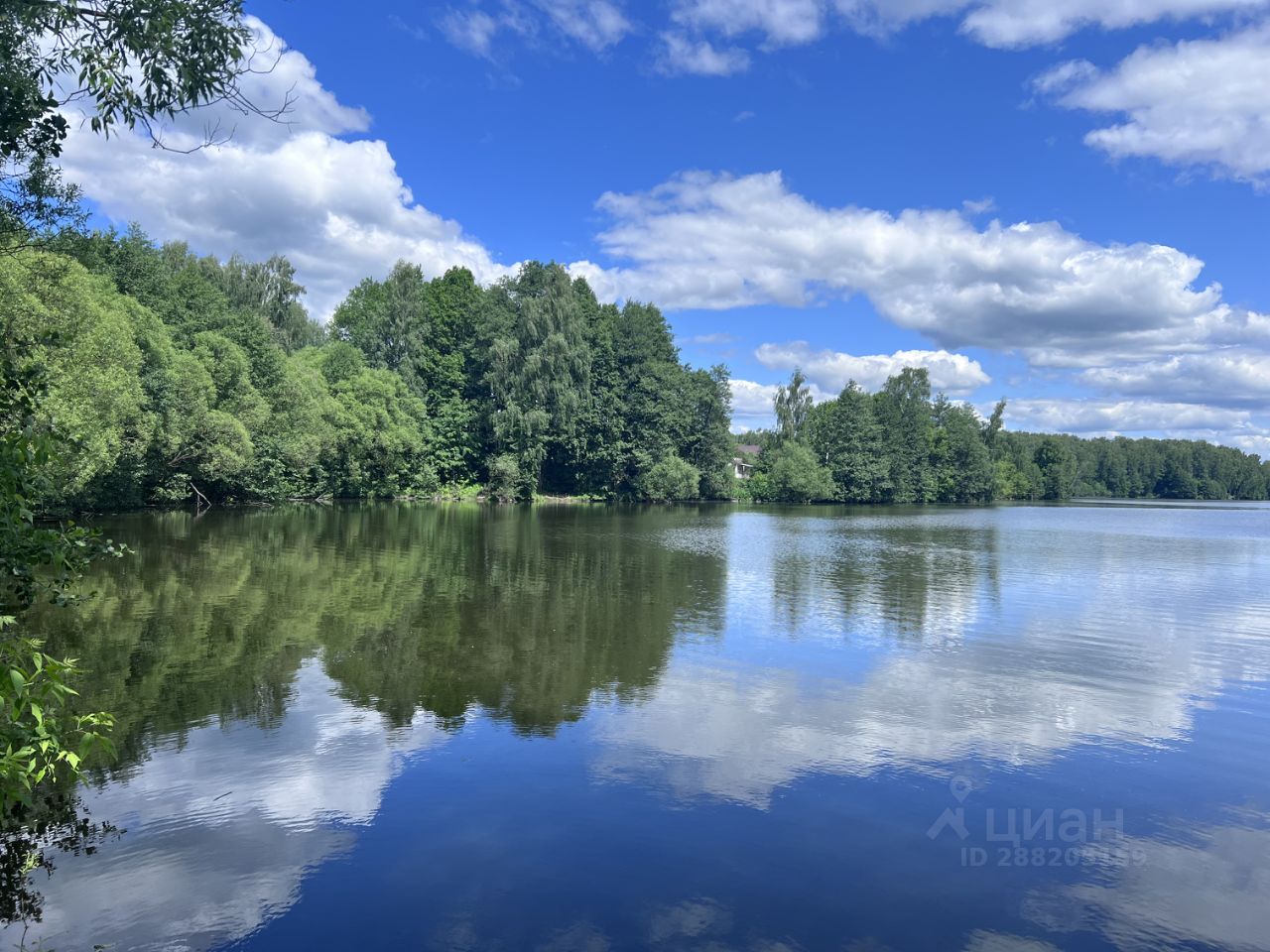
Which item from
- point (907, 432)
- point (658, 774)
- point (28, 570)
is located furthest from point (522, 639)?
point (907, 432)

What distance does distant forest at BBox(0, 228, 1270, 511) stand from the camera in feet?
111

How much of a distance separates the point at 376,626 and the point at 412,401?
5697cm

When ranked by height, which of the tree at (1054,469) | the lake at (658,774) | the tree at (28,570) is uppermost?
the tree at (1054,469)

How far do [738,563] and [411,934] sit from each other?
25.1 metres

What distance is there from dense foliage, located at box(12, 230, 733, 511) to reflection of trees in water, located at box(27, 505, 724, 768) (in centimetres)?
936

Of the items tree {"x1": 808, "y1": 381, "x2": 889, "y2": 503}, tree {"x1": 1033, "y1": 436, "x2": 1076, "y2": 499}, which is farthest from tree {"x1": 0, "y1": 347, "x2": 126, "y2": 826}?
tree {"x1": 1033, "y1": 436, "x2": 1076, "y2": 499}

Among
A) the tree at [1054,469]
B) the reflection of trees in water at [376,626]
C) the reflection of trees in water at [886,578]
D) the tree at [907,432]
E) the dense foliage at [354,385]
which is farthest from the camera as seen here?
the tree at [1054,469]

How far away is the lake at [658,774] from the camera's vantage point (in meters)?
6.21

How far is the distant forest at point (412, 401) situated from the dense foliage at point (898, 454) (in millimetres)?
364

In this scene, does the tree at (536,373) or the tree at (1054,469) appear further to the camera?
the tree at (1054,469)

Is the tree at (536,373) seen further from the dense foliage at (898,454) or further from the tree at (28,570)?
the tree at (28,570)

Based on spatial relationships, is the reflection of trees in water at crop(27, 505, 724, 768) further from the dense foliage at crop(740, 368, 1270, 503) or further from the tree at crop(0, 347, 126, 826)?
the dense foliage at crop(740, 368, 1270, 503)

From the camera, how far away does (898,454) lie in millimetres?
108562

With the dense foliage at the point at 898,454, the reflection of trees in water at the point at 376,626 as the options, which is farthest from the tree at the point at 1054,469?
the reflection of trees in water at the point at 376,626
